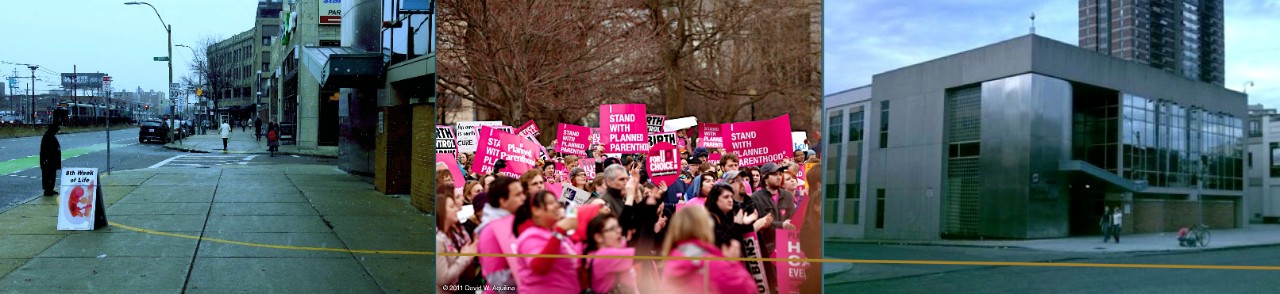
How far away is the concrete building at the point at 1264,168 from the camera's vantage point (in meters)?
2.49

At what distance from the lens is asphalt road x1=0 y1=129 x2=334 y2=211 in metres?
6.94

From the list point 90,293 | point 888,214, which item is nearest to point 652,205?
point 888,214

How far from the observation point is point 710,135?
2926 mm

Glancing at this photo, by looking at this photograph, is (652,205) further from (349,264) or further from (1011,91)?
(349,264)

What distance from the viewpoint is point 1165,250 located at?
104 inches

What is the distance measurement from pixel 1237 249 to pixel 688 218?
149 cm

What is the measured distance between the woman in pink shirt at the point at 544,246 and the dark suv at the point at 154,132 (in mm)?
6568

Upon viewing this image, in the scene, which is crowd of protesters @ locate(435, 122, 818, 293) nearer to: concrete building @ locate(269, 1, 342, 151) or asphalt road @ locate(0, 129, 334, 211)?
concrete building @ locate(269, 1, 342, 151)

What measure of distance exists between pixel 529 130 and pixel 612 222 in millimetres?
367

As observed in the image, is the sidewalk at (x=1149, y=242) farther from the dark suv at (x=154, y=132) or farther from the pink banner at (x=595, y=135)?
the dark suv at (x=154, y=132)

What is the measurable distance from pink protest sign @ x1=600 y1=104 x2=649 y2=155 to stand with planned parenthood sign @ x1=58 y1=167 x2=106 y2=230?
5515 millimetres

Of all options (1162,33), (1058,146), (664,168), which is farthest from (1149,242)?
(664,168)

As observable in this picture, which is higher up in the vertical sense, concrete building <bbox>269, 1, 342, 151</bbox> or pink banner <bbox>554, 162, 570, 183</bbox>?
concrete building <bbox>269, 1, 342, 151</bbox>

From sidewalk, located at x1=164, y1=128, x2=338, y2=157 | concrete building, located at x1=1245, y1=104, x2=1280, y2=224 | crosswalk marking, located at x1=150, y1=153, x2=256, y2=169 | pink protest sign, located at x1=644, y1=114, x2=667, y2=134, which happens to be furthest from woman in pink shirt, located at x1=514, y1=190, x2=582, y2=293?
crosswalk marking, located at x1=150, y1=153, x2=256, y2=169
